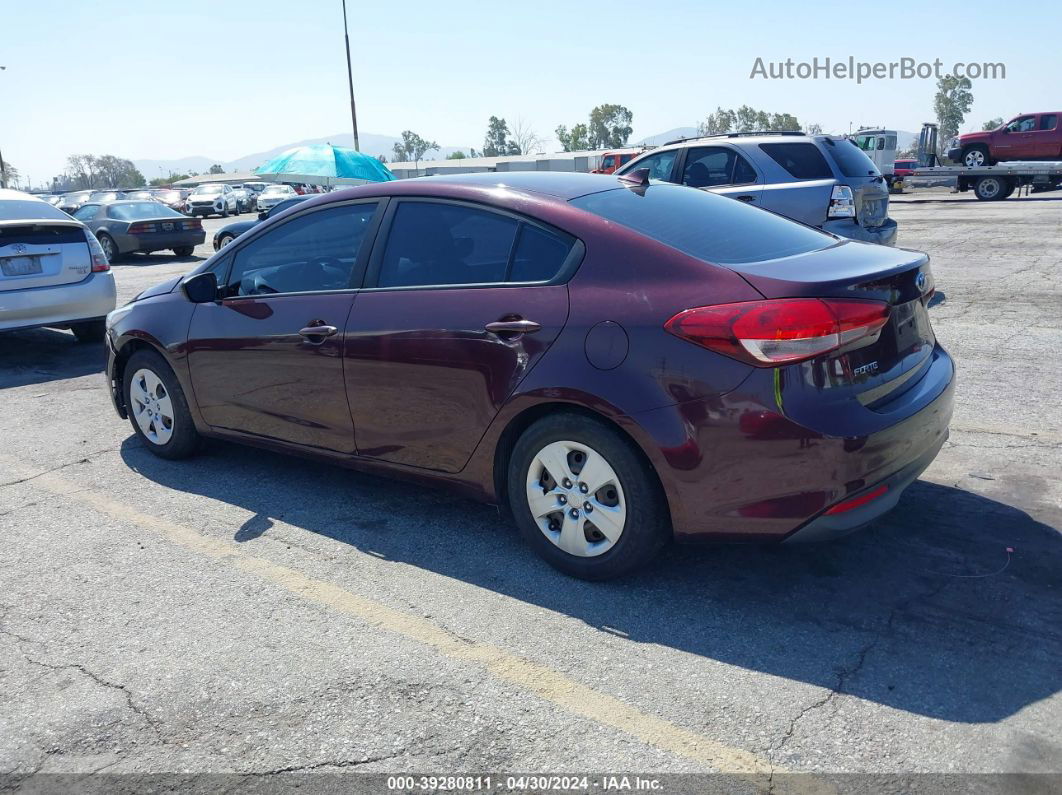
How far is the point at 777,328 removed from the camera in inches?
126

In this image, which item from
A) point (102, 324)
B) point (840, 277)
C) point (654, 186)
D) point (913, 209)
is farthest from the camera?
point (913, 209)

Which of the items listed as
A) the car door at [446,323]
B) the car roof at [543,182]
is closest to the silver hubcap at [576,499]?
the car door at [446,323]

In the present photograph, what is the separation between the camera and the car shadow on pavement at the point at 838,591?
302 cm

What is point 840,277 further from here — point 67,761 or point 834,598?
point 67,761

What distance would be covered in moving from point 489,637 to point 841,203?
767 centimetres

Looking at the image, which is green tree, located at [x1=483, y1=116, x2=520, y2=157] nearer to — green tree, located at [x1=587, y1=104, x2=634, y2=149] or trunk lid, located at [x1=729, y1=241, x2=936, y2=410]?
green tree, located at [x1=587, y1=104, x2=634, y2=149]

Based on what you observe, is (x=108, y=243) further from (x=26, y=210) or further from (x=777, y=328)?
(x=777, y=328)

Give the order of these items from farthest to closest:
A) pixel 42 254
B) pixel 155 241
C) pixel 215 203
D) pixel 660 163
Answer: pixel 215 203, pixel 155 241, pixel 660 163, pixel 42 254

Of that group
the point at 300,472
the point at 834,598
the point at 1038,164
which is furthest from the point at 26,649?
the point at 1038,164

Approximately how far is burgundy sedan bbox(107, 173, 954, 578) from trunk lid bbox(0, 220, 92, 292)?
4.68 m

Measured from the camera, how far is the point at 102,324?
32.0ft

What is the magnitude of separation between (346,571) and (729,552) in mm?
1693

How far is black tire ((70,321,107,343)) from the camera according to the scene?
382 inches

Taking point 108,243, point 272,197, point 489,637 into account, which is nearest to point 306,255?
point 489,637
